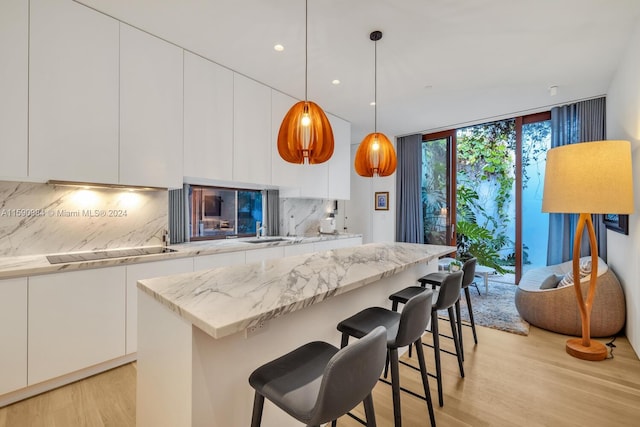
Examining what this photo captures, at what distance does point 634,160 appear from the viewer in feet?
8.25

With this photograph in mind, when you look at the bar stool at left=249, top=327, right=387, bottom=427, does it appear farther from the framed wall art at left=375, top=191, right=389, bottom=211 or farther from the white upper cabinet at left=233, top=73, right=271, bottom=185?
the framed wall art at left=375, top=191, right=389, bottom=211

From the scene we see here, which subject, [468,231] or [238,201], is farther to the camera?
[468,231]

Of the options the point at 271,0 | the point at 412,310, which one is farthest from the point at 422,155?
the point at 412,310

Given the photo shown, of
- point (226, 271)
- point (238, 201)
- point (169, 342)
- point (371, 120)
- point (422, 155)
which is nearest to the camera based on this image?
point (169, 342)

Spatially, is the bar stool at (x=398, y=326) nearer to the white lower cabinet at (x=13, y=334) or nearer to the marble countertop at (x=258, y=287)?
the marble countertop at (x=258, y=287)

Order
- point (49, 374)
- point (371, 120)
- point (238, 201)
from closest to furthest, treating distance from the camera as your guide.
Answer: point (49, 374) → point (238, 201) → point (371, 120)

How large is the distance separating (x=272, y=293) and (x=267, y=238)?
271 centimetres

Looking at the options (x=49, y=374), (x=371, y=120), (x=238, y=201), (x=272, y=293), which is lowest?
(x=49, y=374)

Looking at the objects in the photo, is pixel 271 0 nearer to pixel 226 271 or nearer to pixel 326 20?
pixel 326 20

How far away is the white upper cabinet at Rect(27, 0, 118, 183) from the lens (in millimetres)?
1984

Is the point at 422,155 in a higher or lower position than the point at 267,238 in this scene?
higher

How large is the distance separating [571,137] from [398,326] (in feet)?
13.3

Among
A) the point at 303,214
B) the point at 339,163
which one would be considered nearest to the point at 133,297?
the point at 303,214

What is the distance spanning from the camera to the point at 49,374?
1.93 metres
